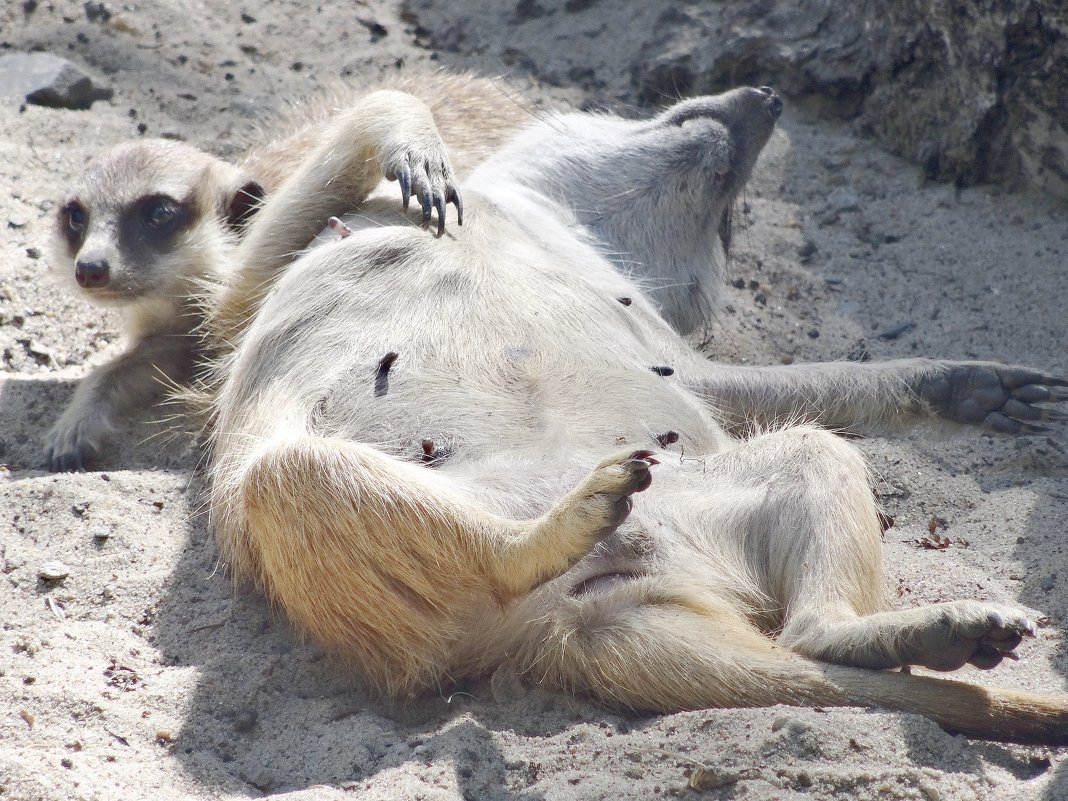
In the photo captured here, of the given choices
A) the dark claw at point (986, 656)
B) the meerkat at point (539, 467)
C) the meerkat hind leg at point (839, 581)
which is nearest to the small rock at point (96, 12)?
the meerkat at point (539, 467)

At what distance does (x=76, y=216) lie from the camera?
455cm

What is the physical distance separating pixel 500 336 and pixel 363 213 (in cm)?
85

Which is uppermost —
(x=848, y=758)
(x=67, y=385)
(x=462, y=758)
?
(x=848, y=758)

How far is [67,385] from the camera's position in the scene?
14.8 ft

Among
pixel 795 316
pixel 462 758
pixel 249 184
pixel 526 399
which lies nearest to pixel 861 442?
pixel 795 316

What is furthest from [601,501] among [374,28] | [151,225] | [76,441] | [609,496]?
[374,28]

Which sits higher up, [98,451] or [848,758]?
[848,758]

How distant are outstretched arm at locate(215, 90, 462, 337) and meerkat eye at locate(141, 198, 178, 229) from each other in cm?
58

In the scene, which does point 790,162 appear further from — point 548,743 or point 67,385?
point 548,743

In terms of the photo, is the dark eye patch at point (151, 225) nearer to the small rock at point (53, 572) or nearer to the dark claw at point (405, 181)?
the dark claw at point (405, 181)

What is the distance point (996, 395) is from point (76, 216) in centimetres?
346

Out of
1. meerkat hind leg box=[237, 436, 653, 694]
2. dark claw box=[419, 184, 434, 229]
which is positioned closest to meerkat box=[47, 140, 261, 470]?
dark claw box=[419, 184, 434, 229]

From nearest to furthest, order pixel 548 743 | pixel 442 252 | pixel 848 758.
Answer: pixel 848 758, pixel 548 743, pixel 442 252

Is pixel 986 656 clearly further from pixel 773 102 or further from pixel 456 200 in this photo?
pixel 773 102
